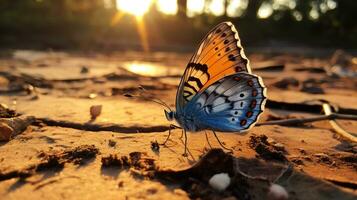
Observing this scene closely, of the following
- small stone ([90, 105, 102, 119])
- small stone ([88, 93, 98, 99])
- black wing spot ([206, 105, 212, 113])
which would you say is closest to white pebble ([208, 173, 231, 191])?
black wing spot ([206, 105, 212, 113])

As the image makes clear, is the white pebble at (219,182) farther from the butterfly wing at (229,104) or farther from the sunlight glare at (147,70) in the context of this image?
the sunlight glare at (147,70)

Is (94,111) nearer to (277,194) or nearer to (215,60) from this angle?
(215,60)

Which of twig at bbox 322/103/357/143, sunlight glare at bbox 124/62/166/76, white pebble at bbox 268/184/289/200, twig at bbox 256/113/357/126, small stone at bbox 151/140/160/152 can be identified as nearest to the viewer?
white pebble at bbox 268/184/289/200

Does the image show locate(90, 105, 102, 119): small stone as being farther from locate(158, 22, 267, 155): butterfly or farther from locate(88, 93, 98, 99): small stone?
locate(88, 93, 98, 99): small stone

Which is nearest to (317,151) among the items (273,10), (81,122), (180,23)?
(81,122)

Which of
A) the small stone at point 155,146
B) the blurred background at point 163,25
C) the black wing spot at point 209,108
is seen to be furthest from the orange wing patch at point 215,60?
the blurred background at point 163,25

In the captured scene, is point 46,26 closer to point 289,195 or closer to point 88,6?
point 88,6
